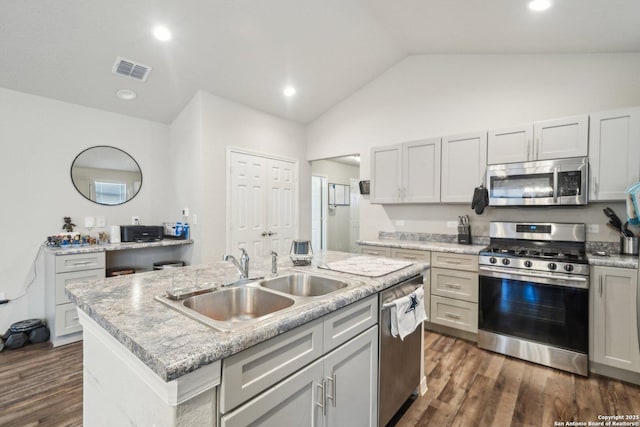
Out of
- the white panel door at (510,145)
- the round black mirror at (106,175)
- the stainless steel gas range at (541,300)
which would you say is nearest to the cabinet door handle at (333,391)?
the stainless steel gas range at (541,300)

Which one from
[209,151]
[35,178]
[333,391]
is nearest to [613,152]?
[333,391]

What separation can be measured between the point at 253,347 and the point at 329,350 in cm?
44

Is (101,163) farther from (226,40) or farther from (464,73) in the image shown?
(464,73)

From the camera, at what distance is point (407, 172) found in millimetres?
3654

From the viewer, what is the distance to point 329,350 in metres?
1.27

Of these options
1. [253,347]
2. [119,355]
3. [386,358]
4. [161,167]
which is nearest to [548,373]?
[386,358]

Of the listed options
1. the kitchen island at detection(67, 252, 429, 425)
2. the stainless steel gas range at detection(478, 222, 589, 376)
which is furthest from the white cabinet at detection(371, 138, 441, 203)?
the kitchen island at detection(67, 252, 429, 425)

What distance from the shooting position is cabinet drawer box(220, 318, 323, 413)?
874 millimetres

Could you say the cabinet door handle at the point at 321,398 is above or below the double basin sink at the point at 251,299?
below

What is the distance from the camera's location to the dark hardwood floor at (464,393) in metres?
1.90

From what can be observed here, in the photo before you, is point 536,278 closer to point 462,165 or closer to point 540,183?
point 540,183

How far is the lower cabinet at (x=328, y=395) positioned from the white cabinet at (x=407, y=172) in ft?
7.68

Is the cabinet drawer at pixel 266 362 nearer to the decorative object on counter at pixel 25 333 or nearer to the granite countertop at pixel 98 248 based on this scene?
the granite countertop at pixel 98 248

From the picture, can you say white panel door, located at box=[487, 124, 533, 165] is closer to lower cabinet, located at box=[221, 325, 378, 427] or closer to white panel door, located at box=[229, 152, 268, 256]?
lower cabinet, located at box=[221, 325, 378, 427]
